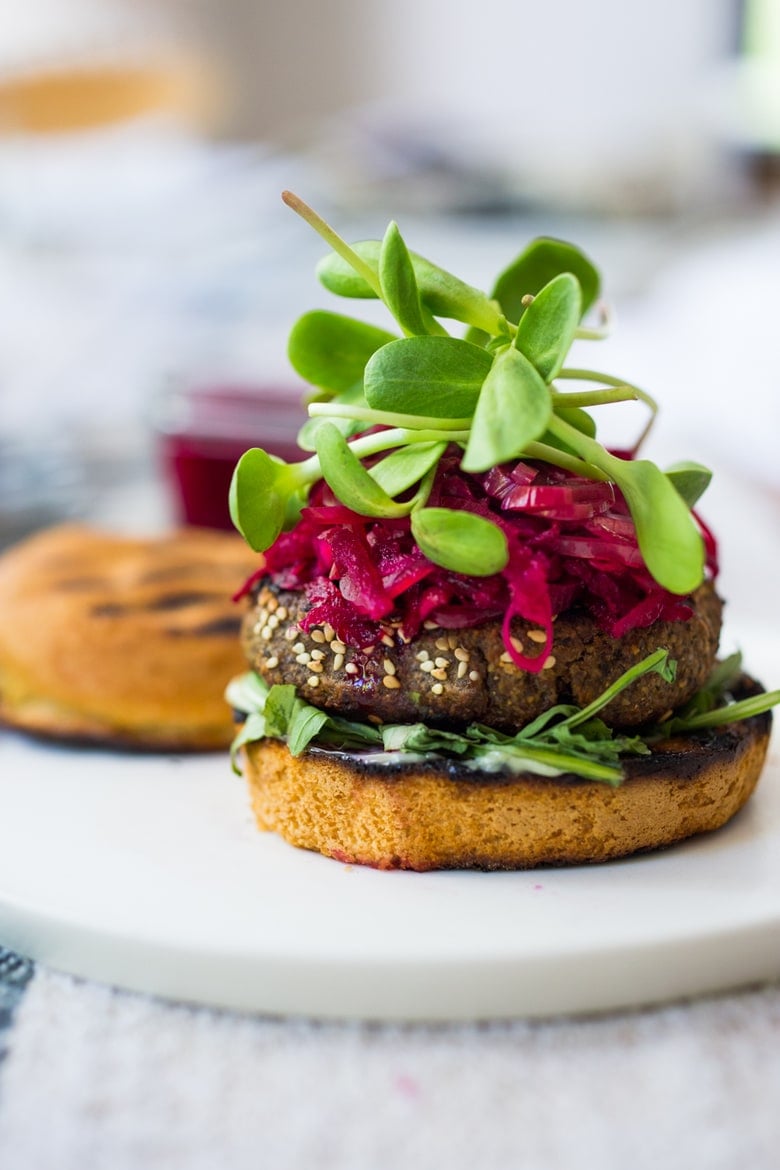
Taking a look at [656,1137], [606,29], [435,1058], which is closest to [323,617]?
[435,1058]

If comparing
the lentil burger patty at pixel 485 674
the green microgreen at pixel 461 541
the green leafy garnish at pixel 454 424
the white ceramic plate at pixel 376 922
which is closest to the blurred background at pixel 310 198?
the green leafy garnish at pixel 454 424

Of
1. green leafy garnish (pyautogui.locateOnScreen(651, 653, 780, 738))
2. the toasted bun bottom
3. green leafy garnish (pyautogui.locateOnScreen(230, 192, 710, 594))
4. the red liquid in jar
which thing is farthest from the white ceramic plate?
the red liquid in jar

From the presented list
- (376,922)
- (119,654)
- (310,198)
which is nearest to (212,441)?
(119,654)

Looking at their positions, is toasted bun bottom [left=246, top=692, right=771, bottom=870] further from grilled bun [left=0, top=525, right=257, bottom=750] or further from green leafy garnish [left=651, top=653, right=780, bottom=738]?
grilled bun [left=0, top=525, right=257, bottom=750]

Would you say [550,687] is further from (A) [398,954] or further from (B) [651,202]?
(B) [651,202]

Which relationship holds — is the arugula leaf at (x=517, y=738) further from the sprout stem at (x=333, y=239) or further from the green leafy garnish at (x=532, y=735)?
the sprout stem at (x=333, y=239)

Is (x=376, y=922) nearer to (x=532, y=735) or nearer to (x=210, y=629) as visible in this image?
(x=532, y=735)

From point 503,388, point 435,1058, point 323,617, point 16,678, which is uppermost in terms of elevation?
point 503,388
